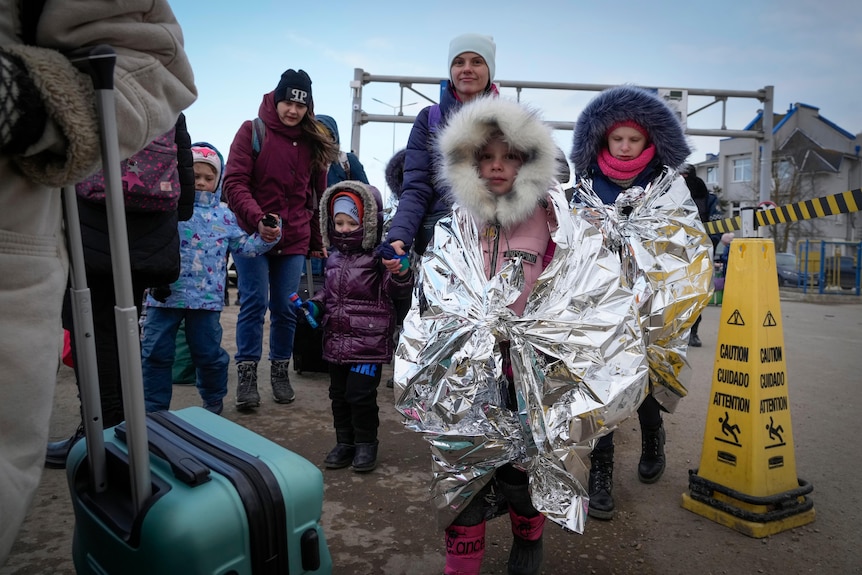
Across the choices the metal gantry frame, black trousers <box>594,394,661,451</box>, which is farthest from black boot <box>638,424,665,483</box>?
Answer: the metal gantry frame

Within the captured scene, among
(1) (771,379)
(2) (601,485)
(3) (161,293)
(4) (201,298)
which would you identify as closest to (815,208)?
(1) (771,379)

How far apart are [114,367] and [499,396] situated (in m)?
1.77

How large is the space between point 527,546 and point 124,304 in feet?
5.13

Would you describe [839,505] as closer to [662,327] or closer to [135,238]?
[662,327]

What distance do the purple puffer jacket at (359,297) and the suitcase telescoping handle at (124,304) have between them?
1771 millimetres

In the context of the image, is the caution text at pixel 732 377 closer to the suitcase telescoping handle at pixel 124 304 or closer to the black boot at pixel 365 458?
the black boot at pixel 365 458

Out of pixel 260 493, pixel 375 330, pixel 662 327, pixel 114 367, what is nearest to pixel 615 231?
pixel 662 327

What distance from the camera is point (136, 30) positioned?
124 centimetres

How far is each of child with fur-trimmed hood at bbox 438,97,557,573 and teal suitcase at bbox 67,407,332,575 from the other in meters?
0.71

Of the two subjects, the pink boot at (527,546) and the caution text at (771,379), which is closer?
the pink boot at (527,546)

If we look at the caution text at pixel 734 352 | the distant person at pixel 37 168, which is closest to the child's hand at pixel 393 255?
A: the distant person at pixel 37 168

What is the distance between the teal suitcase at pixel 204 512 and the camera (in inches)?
50.2

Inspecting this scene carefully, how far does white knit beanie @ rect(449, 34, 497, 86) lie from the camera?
2.98 m

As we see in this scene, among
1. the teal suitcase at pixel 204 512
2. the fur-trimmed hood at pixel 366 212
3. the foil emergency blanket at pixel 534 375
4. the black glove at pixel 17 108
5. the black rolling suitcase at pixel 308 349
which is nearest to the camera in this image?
the black glove at pixel 17 108
